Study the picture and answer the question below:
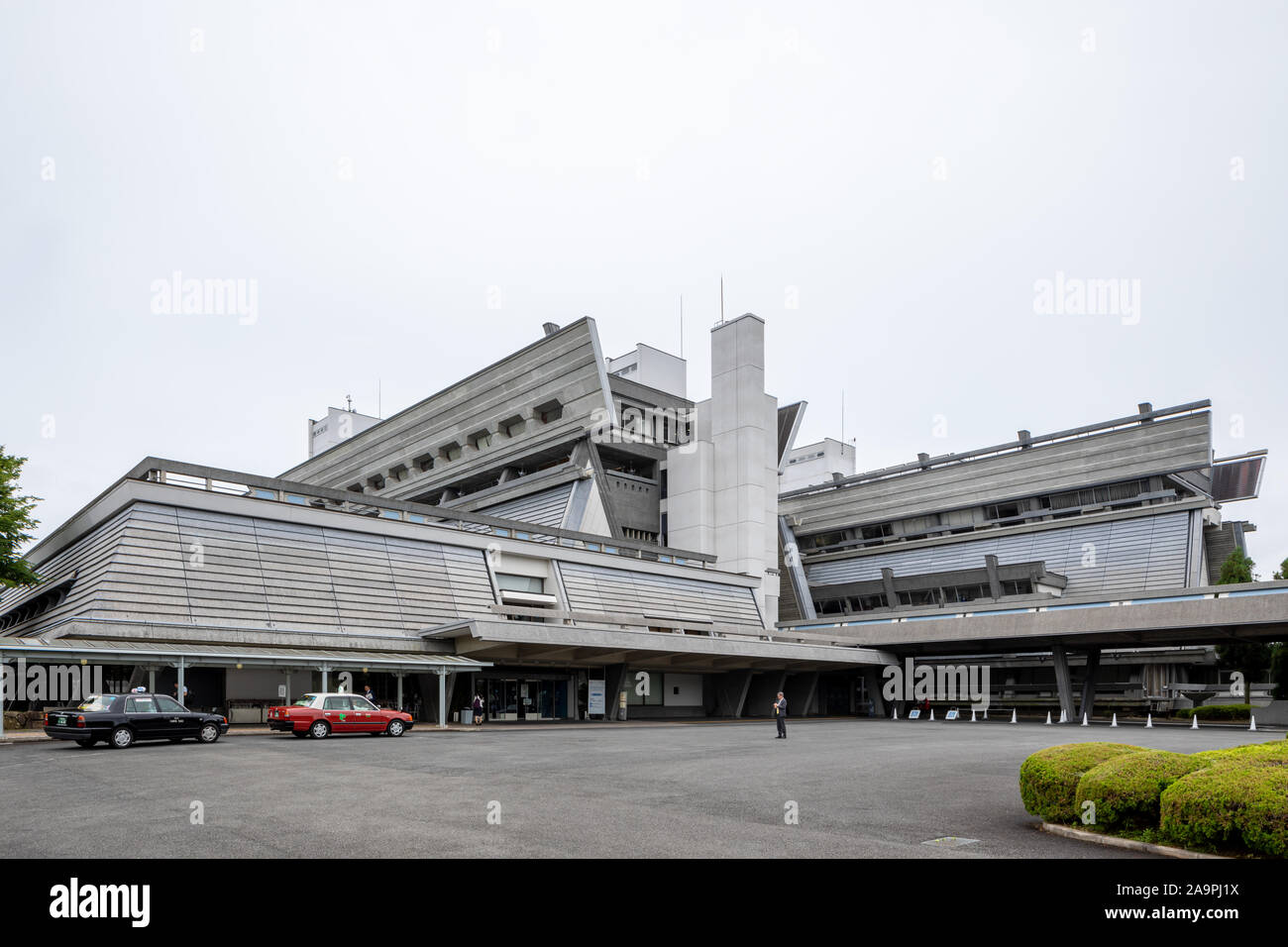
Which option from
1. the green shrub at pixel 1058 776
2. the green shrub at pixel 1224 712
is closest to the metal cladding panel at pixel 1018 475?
the green shrub at pixel 1224 712

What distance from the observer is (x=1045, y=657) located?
196ft

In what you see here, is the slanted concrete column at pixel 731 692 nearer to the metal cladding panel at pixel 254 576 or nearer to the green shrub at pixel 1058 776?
the metal cladding panel at pixel 254 576

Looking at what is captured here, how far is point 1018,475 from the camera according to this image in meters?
70.8

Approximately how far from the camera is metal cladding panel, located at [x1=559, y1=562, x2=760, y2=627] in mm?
47844

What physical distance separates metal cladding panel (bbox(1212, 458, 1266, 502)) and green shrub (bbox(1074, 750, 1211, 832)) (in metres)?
63.9

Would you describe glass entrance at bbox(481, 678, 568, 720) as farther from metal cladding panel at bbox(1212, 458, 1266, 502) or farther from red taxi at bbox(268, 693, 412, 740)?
metal cladding panel at bbox(1212, 458, 1266, 502)

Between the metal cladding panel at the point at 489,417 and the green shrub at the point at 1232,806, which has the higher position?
the metal cladding panel at the point at 489,417

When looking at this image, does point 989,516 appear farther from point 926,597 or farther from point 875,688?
point 875,688

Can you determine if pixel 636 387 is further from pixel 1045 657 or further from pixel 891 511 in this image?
pixel 1045 657

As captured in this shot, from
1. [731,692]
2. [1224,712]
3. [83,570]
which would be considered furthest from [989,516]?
[83,570]

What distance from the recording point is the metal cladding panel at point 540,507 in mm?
59500

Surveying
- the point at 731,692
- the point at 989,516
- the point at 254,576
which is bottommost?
the point at 731,692

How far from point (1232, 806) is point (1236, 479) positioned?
66559 millimetres

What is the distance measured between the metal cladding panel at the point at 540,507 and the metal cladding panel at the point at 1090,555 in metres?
28.9
